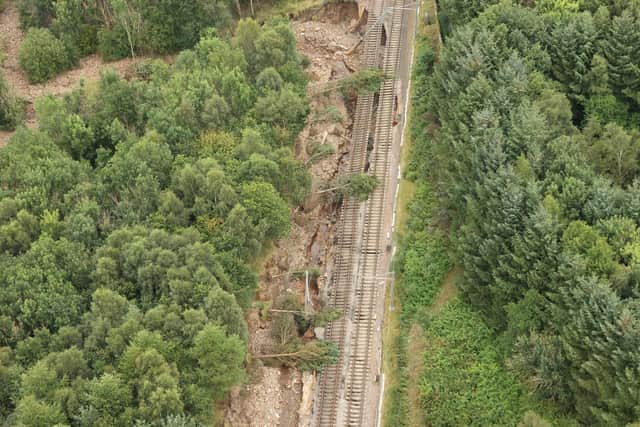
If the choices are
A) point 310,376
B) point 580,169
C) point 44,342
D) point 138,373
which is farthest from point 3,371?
point 580,169

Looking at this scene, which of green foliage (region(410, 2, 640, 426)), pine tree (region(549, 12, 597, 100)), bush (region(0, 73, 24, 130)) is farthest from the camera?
bush (region(0, 73, 24, 130))

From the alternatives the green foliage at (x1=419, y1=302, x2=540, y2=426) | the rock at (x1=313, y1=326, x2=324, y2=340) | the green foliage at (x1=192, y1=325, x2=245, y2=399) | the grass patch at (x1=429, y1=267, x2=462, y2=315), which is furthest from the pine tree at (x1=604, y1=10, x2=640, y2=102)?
the green foliage at (x1=192, y1=325, x2=245, y2=399)

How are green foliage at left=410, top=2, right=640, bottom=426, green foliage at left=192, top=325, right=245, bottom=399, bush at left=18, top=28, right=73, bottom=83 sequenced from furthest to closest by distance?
bush at left=18, top=28, right=73, bottom=83 → green foliage at left=192, top=325, right=245, bottom=399 → green foliage at left=410, top=2, right=640, bottom=426

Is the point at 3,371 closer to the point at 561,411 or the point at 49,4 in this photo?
the point at 561,411

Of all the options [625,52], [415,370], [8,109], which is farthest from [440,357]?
[8,109]

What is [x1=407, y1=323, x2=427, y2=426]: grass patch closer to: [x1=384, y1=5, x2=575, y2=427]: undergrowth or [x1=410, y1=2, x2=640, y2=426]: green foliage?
[x1=384, y1=5, x2=575, y2=427]: undergrowth

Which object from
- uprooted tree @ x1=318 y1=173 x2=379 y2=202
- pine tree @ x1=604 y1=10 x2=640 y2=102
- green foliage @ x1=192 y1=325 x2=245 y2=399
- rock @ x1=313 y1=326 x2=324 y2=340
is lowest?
green foliage @ x1=192 y1=325 x2=245 y2=399
